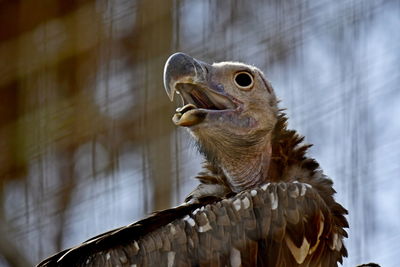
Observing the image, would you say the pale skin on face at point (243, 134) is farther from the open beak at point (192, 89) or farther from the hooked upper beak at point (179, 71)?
the hooked upper beak at point (179, 71)

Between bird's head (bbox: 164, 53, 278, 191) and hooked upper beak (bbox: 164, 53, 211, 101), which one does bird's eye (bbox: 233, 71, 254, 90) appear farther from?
hooked upper beak (bbox: 164, 53, 211, 101)

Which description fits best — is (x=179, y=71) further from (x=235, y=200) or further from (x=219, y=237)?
(x=219, y=237)

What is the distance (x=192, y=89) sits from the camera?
4.00 m

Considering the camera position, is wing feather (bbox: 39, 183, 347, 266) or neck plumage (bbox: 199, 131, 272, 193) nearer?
wing feather (bbox: 39, 183, 347, 266)

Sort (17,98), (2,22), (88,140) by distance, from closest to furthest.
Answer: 1. (2,22)
2. (17,98)
3. (88,140)

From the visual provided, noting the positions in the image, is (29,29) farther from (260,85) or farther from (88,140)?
(260,85)

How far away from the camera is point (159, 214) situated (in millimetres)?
3529

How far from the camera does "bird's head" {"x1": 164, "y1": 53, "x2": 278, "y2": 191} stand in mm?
3840

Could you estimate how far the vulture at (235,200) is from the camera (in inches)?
136

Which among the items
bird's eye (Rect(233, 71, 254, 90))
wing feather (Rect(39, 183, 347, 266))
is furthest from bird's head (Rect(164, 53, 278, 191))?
wing feather (Rect(39, 183, 347, 266))

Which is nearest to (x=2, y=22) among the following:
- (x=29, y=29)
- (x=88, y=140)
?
(x=29, y=29)

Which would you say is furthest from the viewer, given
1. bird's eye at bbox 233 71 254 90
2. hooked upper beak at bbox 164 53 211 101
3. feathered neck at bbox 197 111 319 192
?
bird's eye at bbox 233 71 254 90

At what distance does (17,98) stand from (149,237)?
75cm

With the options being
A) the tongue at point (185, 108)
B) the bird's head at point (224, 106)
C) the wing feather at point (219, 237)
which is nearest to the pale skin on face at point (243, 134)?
the bird's head at point (224, 106)
